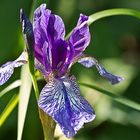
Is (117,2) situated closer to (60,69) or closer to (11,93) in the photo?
(11,93)

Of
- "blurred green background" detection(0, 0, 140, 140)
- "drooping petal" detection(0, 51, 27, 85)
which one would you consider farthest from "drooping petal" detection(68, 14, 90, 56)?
"blurred green background" detection(0, 0, 140, 140)

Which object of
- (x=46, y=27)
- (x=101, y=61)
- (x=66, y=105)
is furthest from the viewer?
(x=101, y=61)

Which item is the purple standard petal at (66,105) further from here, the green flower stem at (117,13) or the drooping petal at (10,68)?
the green flower stem at (117,13)

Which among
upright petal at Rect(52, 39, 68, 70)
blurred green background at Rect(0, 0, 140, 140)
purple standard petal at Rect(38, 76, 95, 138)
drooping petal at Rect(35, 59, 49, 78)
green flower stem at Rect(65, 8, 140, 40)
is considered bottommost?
blurred green background at Rect(0, 0, 140, 140)

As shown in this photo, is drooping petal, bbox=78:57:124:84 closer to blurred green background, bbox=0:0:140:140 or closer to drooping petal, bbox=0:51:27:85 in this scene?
drooping petal, bbox=0:51:27:85

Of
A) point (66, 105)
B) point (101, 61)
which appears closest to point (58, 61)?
point (66, 105)

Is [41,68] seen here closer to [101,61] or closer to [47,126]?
[47,126]

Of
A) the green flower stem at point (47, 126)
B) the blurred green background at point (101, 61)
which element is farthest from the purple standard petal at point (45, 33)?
the blurred green background at point (101, 61)
